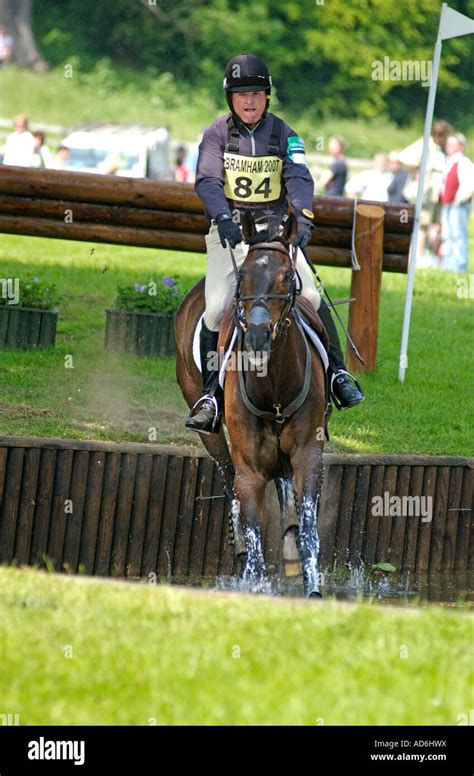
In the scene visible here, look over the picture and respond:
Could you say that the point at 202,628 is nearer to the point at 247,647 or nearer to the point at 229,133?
the point at 247,647

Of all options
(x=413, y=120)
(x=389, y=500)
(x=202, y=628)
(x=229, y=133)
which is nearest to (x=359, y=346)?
(x=389, y=500)

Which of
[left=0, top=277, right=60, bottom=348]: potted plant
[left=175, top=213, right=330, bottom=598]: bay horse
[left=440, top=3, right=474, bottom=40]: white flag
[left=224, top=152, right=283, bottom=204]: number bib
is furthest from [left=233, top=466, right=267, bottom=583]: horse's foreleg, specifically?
[left=440, top=3, right=474, bottom=40]: white flag

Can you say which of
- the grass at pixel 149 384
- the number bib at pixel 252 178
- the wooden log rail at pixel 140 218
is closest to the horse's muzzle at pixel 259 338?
the number bib at pixel 252 178

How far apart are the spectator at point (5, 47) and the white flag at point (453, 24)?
3372 centimetres

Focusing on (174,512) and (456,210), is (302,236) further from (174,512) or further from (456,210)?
(456,210)

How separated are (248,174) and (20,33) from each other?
42.7m

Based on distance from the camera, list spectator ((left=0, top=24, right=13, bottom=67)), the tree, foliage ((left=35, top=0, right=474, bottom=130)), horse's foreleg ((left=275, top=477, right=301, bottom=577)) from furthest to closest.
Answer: foliage ((left=35, top=0, right=474, bottom=130)) → the tree → spectator ((left=0, top=24, right=13, bottom=67)) → horse's foreleg ((left=275, top=477, right=301, bottom=577))

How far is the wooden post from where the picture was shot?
13.1 metres

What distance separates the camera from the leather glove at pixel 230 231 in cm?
826

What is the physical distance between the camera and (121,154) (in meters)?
31.0

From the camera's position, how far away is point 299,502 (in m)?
8.24

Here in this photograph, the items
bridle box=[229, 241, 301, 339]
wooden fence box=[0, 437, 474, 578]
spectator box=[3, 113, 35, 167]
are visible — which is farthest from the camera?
spectator box=[3, 113, 35, 167]

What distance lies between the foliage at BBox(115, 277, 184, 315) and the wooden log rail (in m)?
0.65

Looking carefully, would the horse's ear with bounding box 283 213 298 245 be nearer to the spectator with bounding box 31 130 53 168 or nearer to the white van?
the spectator with bounding box 31 130 53 168
